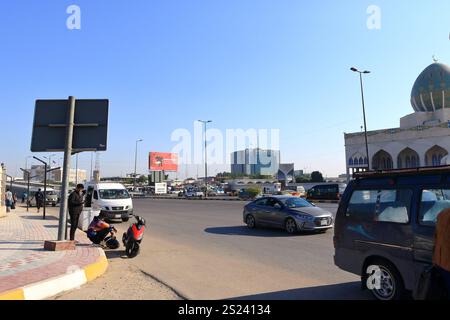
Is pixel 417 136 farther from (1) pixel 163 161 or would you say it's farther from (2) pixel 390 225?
(2) pixel 390 225

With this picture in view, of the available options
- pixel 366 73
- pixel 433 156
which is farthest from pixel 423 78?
pixel 366 73

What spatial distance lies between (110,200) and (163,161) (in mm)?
78706

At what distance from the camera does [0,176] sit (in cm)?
2350

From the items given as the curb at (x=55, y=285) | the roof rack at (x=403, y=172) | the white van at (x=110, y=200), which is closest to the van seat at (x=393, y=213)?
the roof rack at (x=403, y=172)

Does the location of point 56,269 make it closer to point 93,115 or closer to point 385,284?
point 93,115

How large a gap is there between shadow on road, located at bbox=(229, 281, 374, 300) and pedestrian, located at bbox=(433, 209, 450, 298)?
219 cm

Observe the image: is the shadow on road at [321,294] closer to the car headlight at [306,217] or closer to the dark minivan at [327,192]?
the car headlight at [306,217]

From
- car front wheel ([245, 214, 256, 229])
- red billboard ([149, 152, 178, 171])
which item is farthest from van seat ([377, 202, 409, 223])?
red billboard ([149, 152, 178, 171])

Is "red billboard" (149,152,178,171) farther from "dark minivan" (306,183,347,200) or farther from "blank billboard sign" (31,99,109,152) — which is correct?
"blank billboard sign" (31,99,109,152)

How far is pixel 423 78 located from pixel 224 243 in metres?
68.2

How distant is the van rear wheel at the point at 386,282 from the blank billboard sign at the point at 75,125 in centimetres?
686

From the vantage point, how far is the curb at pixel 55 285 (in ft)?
18.3

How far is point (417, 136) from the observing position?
61.1m

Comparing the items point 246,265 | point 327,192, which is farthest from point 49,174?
point 246,265
